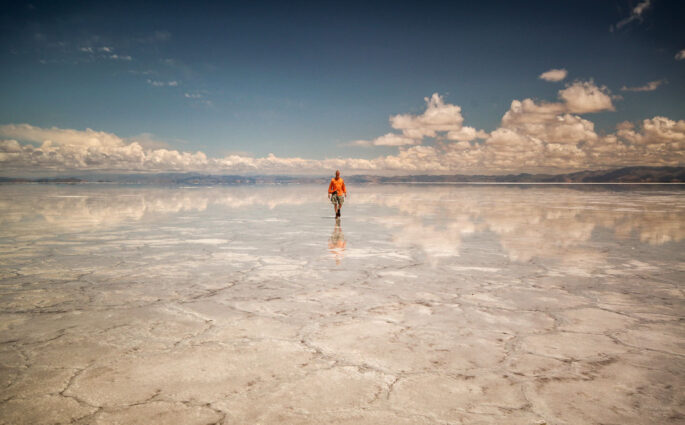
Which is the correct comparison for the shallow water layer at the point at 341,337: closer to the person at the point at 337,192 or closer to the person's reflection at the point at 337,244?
the person's reflection at the point at 337,244

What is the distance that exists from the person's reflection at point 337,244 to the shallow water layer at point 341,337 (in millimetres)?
272

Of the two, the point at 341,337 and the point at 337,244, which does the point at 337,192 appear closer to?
the point at 337,244

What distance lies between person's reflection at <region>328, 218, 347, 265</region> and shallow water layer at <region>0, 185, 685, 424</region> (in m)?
0.27

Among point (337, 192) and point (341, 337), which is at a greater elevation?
point (337, 192)

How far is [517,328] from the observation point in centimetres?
371

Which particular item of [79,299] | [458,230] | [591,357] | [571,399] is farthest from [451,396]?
[458,230]

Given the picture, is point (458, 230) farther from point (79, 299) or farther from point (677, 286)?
point (79, 299)

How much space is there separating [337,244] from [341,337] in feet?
16.6

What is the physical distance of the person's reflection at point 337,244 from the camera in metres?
7.21

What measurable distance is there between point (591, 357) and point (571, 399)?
788 millimetres

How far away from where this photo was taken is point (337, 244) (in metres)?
8.54

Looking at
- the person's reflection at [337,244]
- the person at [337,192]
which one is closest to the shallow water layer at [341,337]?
the person's reflection at [337,244]

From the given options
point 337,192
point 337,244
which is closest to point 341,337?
point 337,244

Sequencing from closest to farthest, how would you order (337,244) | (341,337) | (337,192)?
(341,337) < (337,244) < (337,192)
